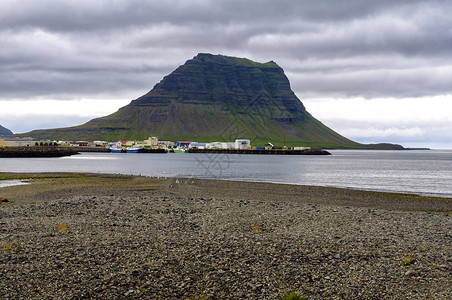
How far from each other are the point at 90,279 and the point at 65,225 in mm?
7197

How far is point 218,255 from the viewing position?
13.1m

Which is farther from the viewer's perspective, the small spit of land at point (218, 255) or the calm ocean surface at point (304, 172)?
the calm ocean surface at point (304, 172)

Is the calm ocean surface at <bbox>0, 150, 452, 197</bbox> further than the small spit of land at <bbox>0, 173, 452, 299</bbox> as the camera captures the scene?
Yes

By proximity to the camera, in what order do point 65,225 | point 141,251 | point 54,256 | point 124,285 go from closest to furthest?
point 124,285 → point 54,256 → point 141,251 → point 65,225

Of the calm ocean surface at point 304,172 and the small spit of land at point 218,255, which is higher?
the small spit of land at point 218,255

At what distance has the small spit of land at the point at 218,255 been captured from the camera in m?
10.6

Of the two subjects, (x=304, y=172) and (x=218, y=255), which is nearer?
(x=218, y=255)

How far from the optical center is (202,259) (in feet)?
41.9

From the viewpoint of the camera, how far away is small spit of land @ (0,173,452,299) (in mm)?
10602

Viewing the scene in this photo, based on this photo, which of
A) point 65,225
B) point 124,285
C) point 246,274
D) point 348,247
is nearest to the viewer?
point 124,285

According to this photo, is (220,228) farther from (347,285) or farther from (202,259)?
(347,285)

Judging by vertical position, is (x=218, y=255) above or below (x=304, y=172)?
above

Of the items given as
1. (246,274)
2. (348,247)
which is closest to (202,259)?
(246,274)

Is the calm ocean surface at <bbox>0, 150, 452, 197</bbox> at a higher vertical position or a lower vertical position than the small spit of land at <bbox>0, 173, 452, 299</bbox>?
lower
